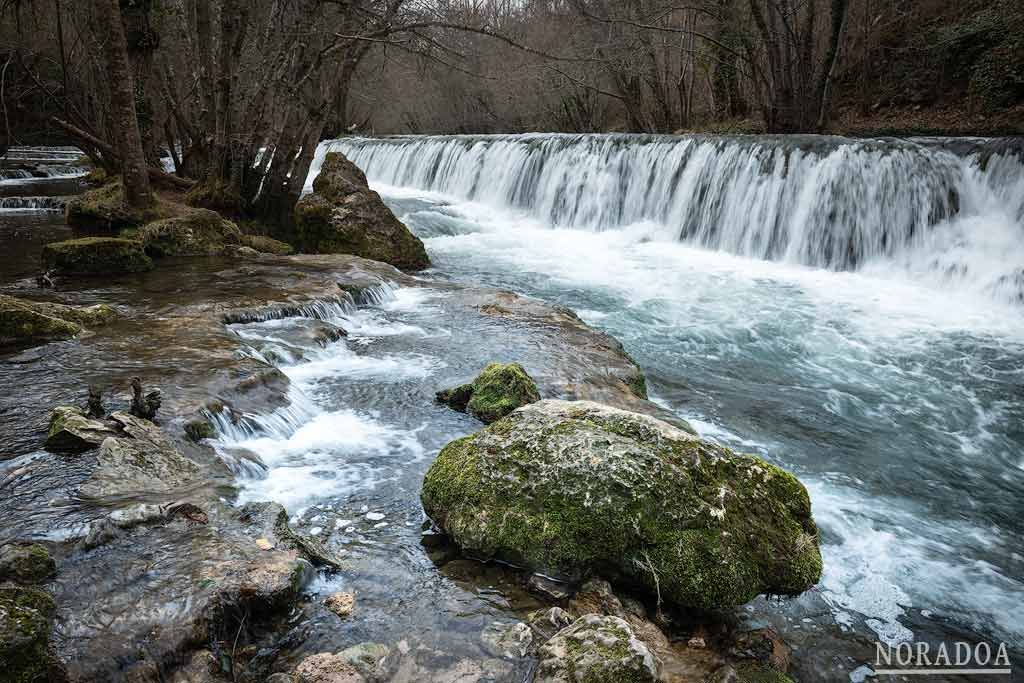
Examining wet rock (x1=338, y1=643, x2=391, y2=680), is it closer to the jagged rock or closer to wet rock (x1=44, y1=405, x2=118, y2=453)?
the jagged rock

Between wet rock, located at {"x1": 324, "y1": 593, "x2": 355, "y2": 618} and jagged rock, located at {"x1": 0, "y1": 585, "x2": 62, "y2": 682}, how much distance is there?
3.23ft

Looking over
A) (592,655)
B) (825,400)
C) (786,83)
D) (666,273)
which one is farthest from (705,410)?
(786,83)

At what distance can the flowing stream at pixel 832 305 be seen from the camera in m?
4.27

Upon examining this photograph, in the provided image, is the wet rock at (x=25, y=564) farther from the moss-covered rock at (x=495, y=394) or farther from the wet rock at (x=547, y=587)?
the moss-covered rock at (x=495, y=394)

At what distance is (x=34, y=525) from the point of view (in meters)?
3.01

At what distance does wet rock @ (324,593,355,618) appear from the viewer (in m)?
2.84

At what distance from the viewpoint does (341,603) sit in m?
2.89

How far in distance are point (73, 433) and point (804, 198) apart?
36.9 ft

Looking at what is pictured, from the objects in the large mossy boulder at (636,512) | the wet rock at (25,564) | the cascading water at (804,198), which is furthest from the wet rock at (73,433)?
the cascading water at (804,198)

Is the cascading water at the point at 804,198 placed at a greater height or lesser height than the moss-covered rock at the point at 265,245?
greater

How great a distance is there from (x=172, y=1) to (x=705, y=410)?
1540 centimetres

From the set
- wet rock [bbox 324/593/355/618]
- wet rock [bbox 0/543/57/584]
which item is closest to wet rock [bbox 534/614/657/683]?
wet rock [bbox 324/593/355/618]

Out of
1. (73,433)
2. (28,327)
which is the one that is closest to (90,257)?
(28,327)

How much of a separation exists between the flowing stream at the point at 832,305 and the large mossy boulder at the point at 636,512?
0.70 m
